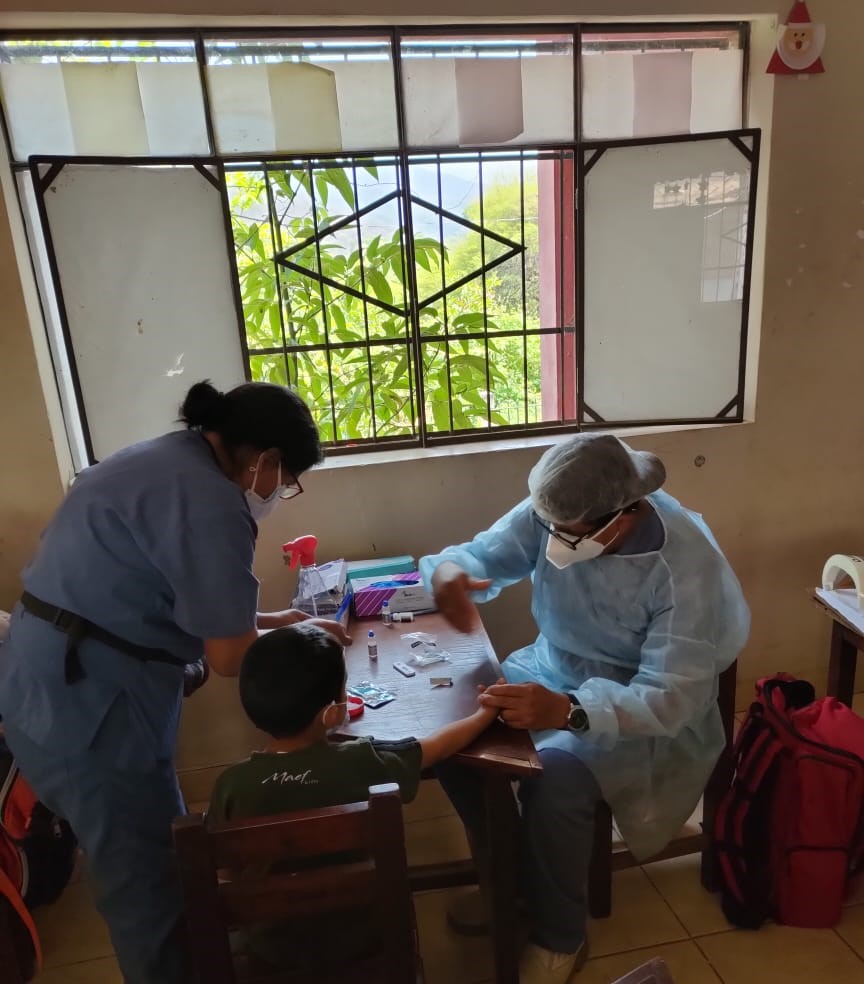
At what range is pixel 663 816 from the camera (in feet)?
5.38

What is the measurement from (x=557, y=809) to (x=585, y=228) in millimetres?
1693

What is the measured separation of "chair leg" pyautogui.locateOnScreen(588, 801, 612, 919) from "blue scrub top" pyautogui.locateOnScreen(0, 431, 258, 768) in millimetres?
1019

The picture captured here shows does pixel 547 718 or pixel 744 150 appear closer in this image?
pixel 547 718

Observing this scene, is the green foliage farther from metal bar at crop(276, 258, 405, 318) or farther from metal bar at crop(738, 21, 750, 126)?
metal bar at crop(738, 21, 750, 126)

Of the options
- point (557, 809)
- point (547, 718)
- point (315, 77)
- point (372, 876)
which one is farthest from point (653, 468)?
point (315, 77)

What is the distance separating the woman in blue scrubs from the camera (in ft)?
4.11

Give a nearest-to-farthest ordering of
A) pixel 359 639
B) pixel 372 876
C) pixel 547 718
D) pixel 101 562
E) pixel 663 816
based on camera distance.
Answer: pixel 372 876
pixel 101 562
pixel 547 718
pixel 663 816
pixel 359 639

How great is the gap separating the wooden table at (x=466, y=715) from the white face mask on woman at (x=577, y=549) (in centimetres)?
27

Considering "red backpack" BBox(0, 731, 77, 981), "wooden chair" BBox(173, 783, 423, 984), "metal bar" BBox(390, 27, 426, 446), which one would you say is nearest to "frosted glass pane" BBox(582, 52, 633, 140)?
"metal bar" BBox(390, 27, 426, 446)

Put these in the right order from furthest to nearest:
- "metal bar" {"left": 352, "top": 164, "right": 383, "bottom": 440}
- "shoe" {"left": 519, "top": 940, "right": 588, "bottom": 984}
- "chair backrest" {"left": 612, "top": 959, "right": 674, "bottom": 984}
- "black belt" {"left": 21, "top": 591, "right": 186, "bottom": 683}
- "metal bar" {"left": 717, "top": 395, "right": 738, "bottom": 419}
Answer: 1. "metal bar" {"left": 717, "top": 395, "right": 738, "bottom": 419}
2. "metal bar" {"left": 352, "top": 164, "right": 383, "bottom": 440}
3. "shoe" {"left": 519, "top": 940, "right": 588, "bottom": 984}
4. "black belt" {"left": 21, "top": 591, "right": 186, "bottom": 683}
5. "chair backrest" {"left": 612, "top": 959, "right": 674, "bottom": 984}

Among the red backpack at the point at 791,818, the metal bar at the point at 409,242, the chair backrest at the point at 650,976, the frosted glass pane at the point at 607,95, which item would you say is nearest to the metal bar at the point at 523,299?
the frosted glass pane at the point at 607,95

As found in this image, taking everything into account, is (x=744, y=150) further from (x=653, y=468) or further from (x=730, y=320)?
(x=653, y=468)

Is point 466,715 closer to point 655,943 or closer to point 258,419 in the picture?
point 258,419

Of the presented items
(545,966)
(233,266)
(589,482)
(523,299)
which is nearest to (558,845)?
(545,966)
